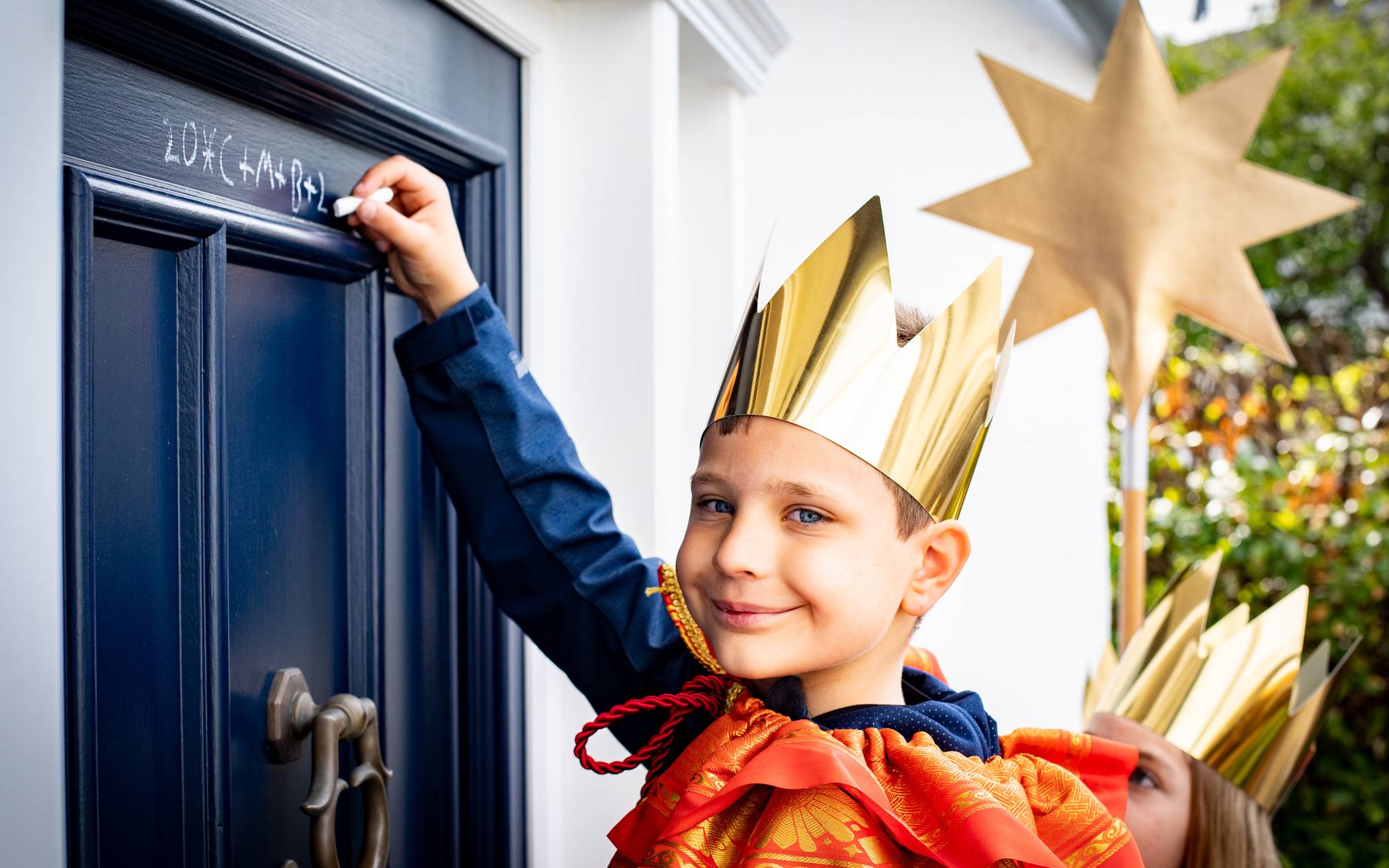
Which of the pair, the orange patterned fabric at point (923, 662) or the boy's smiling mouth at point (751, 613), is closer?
the boy's smiling mouth at point (751, 613)

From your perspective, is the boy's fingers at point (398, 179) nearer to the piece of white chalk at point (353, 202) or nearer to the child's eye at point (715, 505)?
the piece of white chalk at point (353, 202)

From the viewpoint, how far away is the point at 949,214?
1.81 meters

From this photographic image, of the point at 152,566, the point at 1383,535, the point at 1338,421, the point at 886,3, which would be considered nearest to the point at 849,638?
the point at 152,566

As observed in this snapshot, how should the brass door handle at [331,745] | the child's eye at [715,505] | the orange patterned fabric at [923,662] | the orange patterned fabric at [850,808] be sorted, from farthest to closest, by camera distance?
the orange patterned fabric at [923,662] → the brass door handle at [331,745] → the child's eye at [715,505] → the orange patterned fabric at [850,808]

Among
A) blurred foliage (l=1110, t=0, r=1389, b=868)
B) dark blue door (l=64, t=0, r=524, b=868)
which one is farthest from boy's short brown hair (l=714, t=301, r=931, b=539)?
blurred foliage (l=1110, t=0, r=1389, b=868)

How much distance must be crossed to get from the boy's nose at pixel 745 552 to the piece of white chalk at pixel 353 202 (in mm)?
506

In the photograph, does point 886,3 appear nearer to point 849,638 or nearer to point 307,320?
point 307,320

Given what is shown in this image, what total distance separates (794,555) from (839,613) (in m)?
0.06

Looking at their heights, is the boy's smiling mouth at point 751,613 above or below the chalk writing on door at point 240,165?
below

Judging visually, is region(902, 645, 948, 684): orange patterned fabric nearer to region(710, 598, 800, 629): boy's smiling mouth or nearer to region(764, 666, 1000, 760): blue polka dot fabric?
region(764, 666, 1000, 760): blue polka dot fabric

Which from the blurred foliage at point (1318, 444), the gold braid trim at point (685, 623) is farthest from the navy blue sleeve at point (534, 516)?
the blurred foliage at point (1318, 444)

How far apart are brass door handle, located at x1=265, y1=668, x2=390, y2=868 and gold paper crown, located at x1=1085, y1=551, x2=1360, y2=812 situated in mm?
1019

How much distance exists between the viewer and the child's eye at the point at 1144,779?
1.42 m

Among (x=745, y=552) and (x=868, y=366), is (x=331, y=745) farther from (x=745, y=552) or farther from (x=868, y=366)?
(x=868, y=366)
